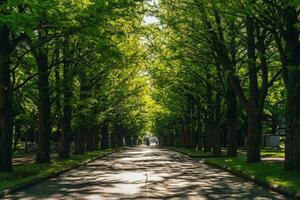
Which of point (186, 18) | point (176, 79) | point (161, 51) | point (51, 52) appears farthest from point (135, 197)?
point (176, 79)

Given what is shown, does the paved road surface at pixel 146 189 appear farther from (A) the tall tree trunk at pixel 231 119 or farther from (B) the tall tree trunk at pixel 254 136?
(A) the tall tree trunk at pixel 231 119

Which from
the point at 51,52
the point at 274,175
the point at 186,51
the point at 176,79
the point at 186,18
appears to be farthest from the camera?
the point at 176,79

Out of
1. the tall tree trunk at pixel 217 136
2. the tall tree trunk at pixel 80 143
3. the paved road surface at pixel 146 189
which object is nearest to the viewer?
the paved road surface at pixel 146 189

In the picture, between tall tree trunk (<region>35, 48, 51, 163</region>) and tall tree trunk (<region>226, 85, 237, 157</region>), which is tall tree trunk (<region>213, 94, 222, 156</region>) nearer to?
tall tree trunk (<region>226, 85, 237, 157</region>)

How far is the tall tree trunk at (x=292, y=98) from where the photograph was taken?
2052cm

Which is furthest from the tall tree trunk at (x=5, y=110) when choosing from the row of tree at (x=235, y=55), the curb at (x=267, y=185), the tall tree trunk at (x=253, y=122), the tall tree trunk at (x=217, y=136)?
the tall tree trunk at (x=217, y=136)

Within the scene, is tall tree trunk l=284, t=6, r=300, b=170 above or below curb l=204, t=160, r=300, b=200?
above

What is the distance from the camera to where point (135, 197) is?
46.3 feet

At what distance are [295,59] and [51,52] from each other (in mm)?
15726

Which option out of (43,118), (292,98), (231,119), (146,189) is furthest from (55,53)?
(146,189)

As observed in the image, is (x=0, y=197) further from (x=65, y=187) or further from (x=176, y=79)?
(x=176, y=79)

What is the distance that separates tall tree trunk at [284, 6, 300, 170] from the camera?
20.5 metres

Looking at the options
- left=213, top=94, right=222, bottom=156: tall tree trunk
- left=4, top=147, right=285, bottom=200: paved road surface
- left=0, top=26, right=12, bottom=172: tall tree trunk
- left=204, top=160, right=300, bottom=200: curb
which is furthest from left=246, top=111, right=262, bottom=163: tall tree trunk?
left=0, top=26, right=12, bottom=172: tall tree trunk

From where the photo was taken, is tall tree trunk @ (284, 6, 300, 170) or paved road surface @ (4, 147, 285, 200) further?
tall tree trunk @ (284, 6, 300, 170)
